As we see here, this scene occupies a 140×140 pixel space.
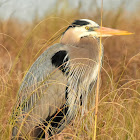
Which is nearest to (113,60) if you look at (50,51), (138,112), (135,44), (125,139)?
(135,44)

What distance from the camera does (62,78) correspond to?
2633mm

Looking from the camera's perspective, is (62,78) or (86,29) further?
(86,29)

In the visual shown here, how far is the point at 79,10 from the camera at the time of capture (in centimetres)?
417

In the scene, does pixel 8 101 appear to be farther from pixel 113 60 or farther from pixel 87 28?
pixel 113 60

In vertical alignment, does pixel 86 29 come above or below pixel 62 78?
above

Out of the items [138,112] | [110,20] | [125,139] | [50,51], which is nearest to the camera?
[125,139]

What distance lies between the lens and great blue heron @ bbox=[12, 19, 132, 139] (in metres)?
2.65

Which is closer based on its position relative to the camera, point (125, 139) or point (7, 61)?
point (125, 139)

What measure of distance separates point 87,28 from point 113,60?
1.27 m

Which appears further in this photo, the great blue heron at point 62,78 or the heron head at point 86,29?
the heron head at point 86,29

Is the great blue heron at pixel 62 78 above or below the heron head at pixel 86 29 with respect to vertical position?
below

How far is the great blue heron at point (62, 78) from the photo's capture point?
2.65m

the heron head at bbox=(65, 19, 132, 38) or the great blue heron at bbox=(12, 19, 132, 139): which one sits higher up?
the heron head at bbox=(65, 19, 132, 38)

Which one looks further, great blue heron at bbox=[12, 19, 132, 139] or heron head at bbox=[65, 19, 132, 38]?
heron head at bbox=[65, 19, 132, 38]
